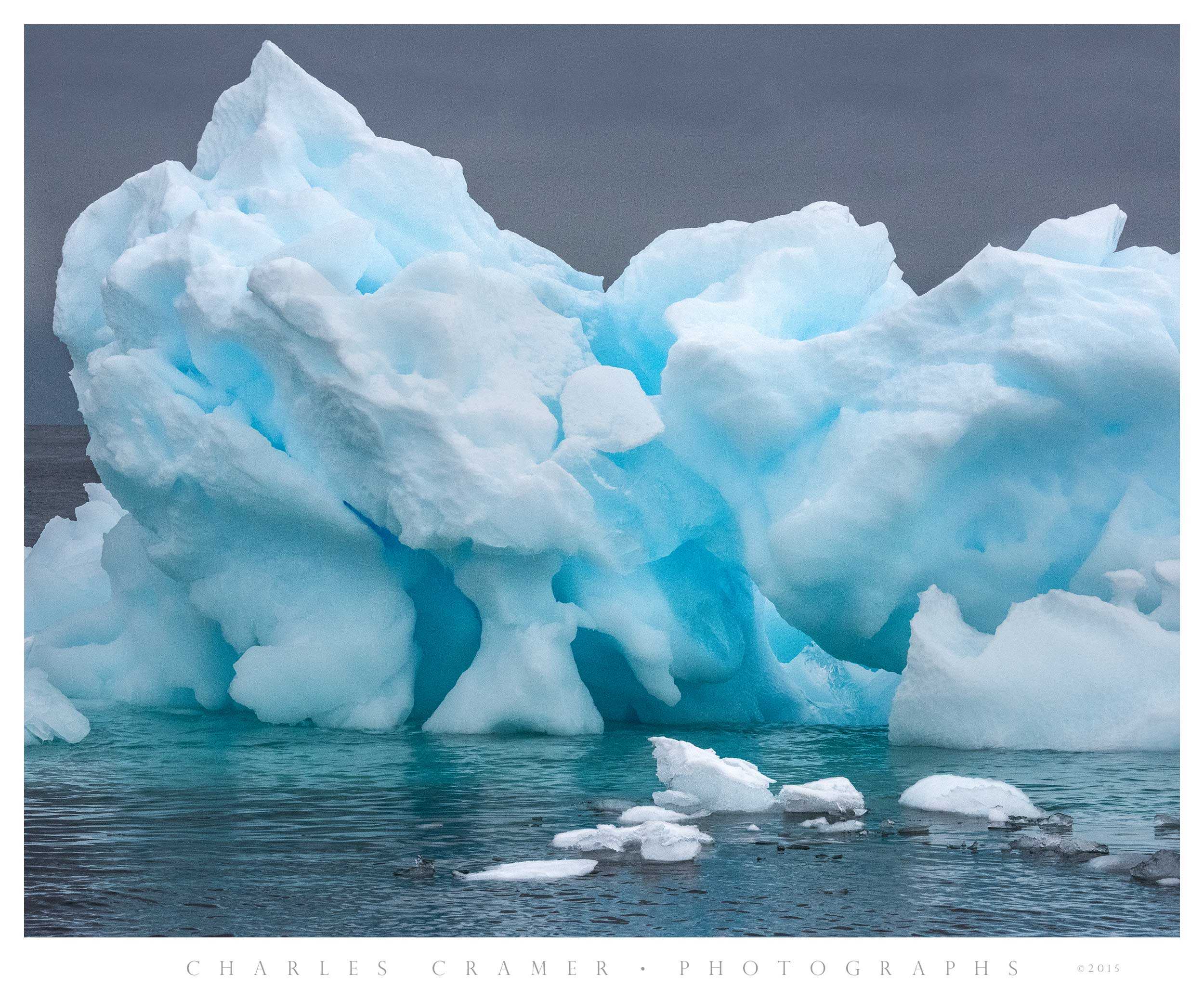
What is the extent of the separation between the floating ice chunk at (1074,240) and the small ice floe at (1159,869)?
19.5 feet

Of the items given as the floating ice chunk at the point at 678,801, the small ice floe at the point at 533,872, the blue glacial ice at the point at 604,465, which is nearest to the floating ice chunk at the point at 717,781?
the floating ice chunk at the point at 678,801

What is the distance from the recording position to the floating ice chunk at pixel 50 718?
11195mm

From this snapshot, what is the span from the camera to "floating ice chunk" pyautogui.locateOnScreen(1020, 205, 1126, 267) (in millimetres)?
11945

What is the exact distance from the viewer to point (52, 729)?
36.9 feet

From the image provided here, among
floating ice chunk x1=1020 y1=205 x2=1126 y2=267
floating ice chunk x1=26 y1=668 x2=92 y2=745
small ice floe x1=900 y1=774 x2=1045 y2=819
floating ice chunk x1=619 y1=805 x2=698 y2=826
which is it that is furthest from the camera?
floating ice chunk x1=1020 y1=205 x2=1126 y2=267

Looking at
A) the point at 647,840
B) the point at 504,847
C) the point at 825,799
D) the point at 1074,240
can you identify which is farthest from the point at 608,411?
the point at 647,840

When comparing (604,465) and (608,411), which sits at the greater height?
(608,411)

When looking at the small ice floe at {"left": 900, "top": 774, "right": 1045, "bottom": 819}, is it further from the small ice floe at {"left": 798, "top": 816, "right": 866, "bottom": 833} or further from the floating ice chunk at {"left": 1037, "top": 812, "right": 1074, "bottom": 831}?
the small ice floe at {"left": 798, "top": 816, "right": 866, "bottom": 833}

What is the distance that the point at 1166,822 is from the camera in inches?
309

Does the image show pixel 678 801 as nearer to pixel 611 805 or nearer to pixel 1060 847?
pixel 611 805

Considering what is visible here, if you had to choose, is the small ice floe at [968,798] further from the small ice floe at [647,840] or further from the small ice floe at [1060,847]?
the small ice floe at [647,840]

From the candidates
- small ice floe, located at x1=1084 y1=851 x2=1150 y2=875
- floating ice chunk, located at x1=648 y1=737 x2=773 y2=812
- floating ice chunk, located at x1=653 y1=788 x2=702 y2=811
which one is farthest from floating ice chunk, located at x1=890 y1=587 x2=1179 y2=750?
small ice floe, located at x1=1084 y1=851 x2=1150 y2=875

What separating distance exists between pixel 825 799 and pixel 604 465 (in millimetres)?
4107

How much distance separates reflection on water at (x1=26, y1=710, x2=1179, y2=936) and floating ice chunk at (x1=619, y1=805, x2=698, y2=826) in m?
0.20
